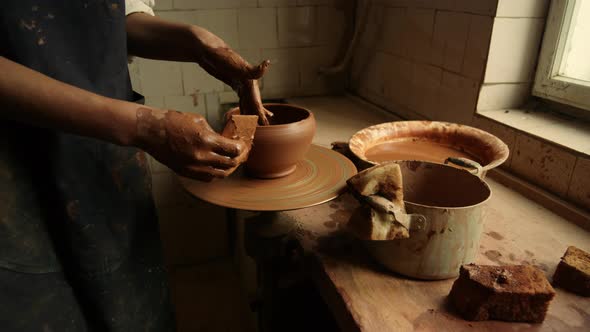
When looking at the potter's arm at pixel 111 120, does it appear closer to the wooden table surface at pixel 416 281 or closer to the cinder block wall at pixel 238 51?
the wooden table surface at pixel 416 281

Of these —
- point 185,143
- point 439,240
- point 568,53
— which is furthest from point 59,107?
point 568,53

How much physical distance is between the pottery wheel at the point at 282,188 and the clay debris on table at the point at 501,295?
0.36 metres

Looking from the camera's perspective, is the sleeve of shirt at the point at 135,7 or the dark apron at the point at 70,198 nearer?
the dark apron at the point at 70,198

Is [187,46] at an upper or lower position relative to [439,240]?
upper

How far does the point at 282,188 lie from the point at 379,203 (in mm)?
297

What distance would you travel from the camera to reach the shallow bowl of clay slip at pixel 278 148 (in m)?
1.04

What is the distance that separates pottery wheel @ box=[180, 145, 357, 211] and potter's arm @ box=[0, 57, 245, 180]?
18cm

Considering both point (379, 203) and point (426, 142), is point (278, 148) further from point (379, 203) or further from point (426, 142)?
point (426, 142)

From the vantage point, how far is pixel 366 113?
2.29 m

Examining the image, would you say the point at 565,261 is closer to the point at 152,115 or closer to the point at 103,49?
the point at 152,115

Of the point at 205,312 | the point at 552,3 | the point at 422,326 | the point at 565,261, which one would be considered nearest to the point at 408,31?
the point at 552,3

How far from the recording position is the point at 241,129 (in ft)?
3.02

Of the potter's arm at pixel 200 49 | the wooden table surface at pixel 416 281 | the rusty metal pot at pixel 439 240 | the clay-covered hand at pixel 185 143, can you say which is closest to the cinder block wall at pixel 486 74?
the wooden table surface at pixel 416 281

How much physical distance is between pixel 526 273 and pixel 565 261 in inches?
5.6
